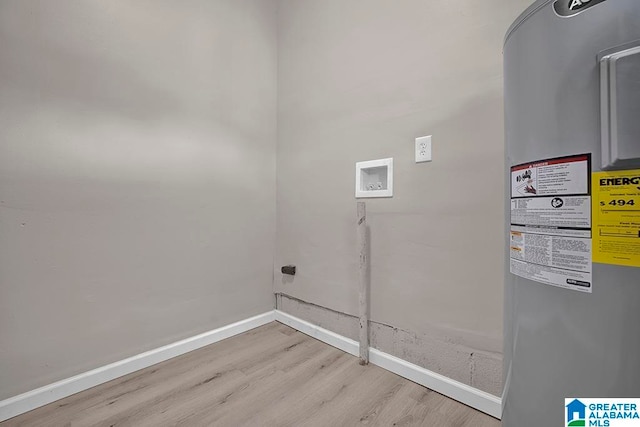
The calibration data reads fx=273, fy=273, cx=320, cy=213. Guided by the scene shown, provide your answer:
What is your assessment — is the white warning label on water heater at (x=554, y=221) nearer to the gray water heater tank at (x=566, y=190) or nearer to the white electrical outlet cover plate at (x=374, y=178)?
the gray water heater tank at (x=566, y=190)

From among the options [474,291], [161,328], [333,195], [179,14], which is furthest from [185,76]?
[474,291]

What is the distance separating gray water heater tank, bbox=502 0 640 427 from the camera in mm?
450

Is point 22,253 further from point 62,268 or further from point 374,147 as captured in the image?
point 374,147

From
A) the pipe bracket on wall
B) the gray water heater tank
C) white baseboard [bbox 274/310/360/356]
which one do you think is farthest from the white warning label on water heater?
the pipe bracket on wall

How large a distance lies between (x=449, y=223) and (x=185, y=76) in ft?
5.35

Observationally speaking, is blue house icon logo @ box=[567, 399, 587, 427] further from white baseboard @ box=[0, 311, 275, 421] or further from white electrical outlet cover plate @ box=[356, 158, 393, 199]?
white baseboard @ box=[0, 311, 275, 421]

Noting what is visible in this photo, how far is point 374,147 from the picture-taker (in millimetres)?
1486

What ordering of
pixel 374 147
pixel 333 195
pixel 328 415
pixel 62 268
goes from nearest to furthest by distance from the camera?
1. pixel 328 415
2. pixel 62 268
3. pixel 374 147
4. pixel 333 195

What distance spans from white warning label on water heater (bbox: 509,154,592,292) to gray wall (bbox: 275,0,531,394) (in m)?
0.53

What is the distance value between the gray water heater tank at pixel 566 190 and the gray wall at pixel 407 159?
0.50 m

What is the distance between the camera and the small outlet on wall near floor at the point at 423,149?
1.27 metres

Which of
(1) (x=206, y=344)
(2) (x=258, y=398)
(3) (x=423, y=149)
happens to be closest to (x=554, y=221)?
(3) (x=423, y=149)

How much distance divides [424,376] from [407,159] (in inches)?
40.5

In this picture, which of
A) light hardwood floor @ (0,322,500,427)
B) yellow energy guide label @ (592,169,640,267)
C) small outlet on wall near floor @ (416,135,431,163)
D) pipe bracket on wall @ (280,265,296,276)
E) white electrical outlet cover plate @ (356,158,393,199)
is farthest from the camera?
pipe bracket on wall @ (280,265,296,276)
